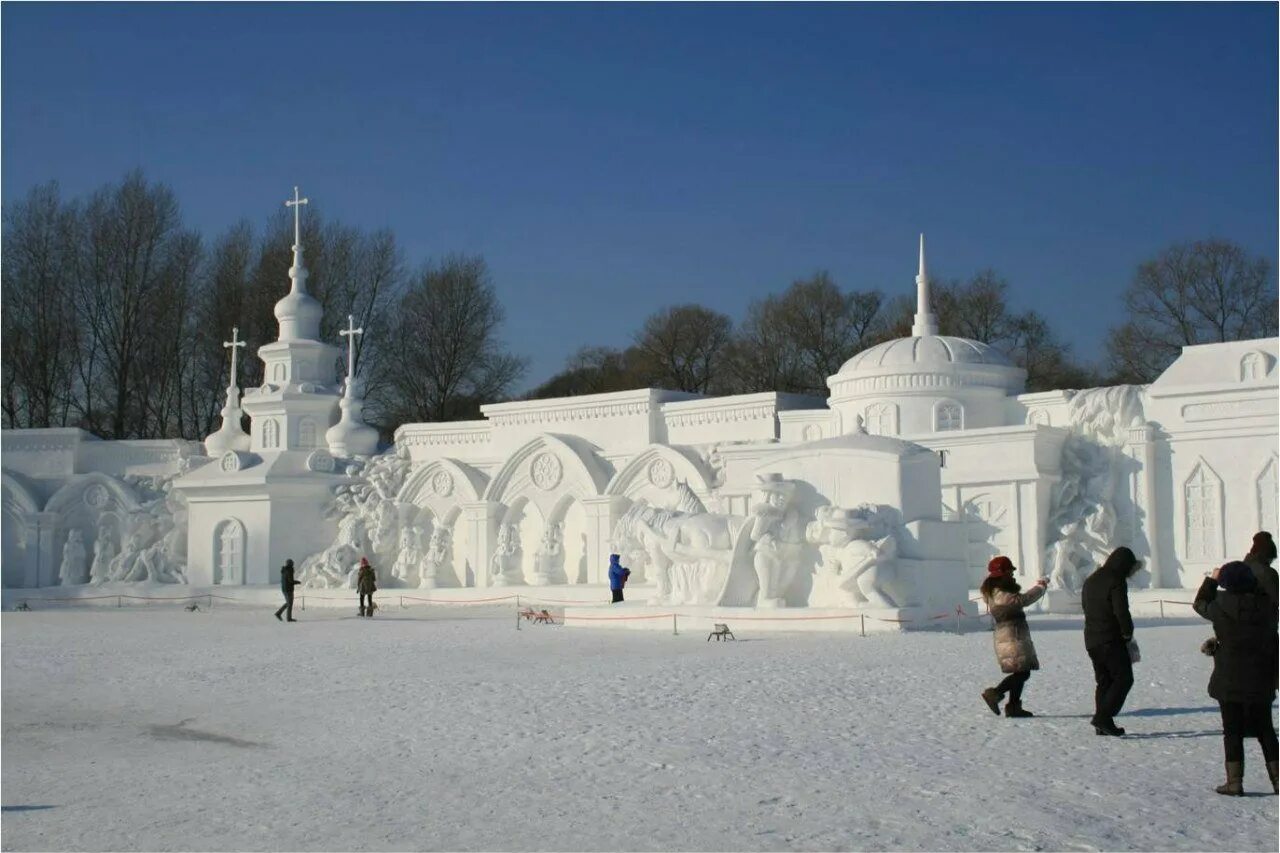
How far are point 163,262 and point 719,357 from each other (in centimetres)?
1868

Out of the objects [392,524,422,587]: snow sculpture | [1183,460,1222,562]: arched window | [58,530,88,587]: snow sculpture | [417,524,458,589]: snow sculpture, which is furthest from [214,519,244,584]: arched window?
[1183,460,1222,562]: arched window

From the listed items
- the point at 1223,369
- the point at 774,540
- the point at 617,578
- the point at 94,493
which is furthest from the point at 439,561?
the point at 1223,369

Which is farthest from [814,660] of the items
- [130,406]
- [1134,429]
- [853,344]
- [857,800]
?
[130,406]

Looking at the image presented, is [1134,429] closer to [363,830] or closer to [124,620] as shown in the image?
[124,620]

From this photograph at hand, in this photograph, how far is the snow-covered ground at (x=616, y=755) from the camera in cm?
727

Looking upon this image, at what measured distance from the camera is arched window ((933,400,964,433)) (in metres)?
28.9

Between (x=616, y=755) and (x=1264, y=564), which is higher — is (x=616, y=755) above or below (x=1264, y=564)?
below

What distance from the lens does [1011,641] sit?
34.0 ft

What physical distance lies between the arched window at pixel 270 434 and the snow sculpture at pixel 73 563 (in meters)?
4.84

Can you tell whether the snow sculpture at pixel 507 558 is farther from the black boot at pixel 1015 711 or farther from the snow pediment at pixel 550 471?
the black boot at pixel 1015 711

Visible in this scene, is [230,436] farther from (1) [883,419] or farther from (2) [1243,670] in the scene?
(2) [1243,670]

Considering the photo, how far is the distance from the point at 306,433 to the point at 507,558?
275 inches

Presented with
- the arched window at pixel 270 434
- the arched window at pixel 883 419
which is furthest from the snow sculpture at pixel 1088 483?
the arched window at pixel 270 434

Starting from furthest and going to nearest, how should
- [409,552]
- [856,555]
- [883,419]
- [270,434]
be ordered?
1. [270,434]
2. [409,552]
3. [883,419]
4. [856,555]
